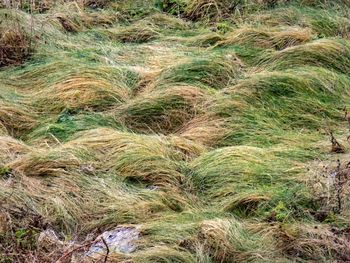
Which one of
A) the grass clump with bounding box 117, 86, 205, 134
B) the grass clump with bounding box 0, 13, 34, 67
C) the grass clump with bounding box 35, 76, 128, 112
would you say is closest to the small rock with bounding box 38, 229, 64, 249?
the grass clump with bounding box 117, 86, 205, 134

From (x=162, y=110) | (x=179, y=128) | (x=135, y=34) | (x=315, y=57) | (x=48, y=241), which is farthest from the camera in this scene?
(x=135, y=34)

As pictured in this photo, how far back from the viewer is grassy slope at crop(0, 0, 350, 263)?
13.5ft

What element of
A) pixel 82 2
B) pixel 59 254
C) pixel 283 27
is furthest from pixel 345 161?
pixel 82 2

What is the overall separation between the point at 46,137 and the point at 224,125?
133cm

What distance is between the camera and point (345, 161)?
4738mm

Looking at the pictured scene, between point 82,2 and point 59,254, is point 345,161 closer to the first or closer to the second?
point 59,254

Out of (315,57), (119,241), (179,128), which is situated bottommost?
(179,128)

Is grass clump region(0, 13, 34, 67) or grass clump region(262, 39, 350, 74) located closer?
grass clump region(262, 39, 350, 74)

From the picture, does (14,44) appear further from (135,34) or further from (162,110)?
(162,110)

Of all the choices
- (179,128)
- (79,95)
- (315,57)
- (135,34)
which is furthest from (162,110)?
(135,34)

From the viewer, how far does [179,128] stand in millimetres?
5594

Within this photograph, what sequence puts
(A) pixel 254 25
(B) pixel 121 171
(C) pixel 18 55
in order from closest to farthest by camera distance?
(B) pixel 121 171 → (C) pixel 18 55 → (A) pixel 254 25

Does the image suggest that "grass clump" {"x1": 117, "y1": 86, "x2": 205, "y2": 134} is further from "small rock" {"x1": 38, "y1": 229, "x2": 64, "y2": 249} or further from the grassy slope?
"small rock" {"x1": 38, "y1": 229, "x2": 64, "y2": 249}

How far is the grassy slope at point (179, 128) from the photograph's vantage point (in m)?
4.11
